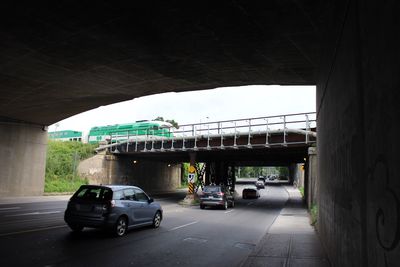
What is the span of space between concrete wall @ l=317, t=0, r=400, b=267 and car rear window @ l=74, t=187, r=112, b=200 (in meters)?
8.09

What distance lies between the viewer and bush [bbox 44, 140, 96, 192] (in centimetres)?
3741

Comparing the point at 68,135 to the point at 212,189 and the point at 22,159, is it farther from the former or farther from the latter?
the point at 212,189

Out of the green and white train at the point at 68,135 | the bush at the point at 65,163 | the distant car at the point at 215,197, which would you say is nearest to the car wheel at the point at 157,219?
the distant car at the point at 215,197

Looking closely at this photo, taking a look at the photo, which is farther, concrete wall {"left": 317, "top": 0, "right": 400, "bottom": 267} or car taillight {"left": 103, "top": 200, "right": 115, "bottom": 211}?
car taillight {"left": 103, "top": 200, "right": 115, "bottom": 211}

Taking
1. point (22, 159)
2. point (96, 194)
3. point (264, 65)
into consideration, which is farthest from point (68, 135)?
point (264, 65)

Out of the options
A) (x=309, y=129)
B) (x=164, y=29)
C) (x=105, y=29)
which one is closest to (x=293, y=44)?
(x=164, y=29)

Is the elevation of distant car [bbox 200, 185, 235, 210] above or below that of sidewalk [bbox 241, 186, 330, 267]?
above

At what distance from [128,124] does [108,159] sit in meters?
4.47

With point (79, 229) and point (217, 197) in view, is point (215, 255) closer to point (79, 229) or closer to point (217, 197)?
point (79, 229)

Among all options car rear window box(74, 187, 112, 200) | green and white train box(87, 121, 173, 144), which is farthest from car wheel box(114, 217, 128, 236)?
green and white train box(87, 121, 173, 144)

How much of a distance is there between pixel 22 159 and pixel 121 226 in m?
19.9

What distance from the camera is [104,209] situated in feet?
39.7

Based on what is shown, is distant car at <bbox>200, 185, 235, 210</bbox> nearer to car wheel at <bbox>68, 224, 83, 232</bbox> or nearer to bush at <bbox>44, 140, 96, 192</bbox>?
car wheel at <bbox>68, 224, 83, 232</bbox>

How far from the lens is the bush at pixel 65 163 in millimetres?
37406
